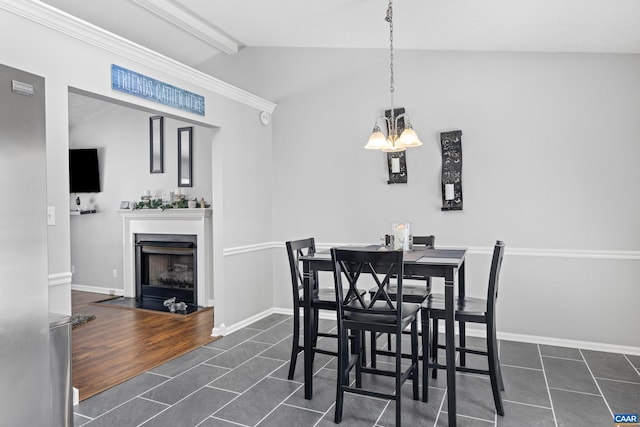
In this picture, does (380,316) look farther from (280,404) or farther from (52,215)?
(52,215)

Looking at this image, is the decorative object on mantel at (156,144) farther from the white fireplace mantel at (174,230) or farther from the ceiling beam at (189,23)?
the ceiling beam at (189,23)

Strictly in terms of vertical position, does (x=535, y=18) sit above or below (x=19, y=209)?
above

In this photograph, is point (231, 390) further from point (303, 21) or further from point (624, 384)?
point (303, 21)

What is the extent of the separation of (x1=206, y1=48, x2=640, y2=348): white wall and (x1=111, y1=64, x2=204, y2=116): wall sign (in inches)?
58.3

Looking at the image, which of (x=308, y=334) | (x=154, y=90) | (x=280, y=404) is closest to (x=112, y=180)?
(x=154, y=90)

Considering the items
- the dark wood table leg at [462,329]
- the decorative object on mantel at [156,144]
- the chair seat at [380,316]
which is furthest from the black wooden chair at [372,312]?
the decorative object on mantel at [156,144]

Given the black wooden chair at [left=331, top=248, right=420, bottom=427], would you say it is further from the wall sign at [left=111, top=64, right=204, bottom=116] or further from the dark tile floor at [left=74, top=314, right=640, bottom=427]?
the wall sign at [left=111, top=64, right=204, bottom=116]

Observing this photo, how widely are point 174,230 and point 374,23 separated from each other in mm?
3682

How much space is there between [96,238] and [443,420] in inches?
231

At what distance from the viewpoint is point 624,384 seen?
295cm

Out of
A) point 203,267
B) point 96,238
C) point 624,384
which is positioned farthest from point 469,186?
point 96,238

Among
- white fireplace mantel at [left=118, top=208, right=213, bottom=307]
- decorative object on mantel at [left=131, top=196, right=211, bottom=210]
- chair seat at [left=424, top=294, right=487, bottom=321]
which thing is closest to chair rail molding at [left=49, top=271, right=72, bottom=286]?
chair seat at [left=424, top=294, right=487, bottom=321]

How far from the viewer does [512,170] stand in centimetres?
392

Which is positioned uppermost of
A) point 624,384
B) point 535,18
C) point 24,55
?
point 535,18
